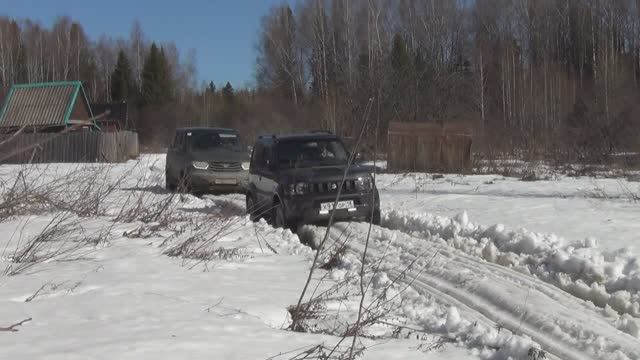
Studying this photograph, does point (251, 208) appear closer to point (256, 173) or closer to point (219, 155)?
point (256, 173)

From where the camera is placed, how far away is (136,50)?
84.6 meters

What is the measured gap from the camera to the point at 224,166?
60.6 feet

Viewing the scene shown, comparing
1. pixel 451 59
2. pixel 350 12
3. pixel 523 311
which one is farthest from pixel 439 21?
pixel 523 311

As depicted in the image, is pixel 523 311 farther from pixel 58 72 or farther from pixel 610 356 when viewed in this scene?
pixel 58 72

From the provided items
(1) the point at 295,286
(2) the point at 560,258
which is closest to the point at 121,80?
(2) the point at 560,258

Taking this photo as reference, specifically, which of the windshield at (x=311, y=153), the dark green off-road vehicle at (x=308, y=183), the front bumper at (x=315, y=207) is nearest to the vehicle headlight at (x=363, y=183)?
the dark green off-road vehicle at (x=308, y=183)

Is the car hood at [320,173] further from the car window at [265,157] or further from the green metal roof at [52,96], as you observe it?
the green metal roof at [52,96]

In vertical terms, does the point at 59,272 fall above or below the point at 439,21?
below

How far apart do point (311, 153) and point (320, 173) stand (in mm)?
1105

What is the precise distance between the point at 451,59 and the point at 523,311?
56298 millimetres

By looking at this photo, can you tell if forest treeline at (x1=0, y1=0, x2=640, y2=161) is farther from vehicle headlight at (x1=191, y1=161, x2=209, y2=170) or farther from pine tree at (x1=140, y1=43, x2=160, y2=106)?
vehicle headlight at (x1=191, y1=161, x2=209, y2=170)

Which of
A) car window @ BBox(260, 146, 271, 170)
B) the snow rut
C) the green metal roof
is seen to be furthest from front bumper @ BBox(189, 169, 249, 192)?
the green metal roof

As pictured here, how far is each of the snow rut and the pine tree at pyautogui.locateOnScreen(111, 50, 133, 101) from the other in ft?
238

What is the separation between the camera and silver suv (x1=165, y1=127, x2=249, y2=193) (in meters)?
18.2
